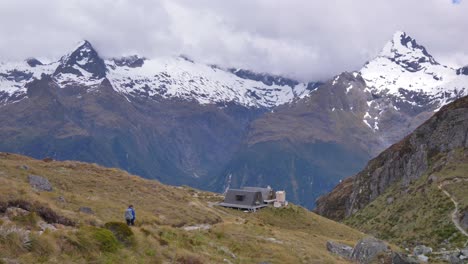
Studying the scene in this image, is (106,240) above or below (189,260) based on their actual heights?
above

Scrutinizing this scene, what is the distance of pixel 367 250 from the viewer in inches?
2041

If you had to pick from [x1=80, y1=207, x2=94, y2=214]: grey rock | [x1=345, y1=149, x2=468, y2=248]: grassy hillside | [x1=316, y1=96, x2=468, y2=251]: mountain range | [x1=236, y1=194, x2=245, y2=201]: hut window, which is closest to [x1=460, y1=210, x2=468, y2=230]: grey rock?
[x1=316, y1=96, x2=468, y2=251]: mountain range

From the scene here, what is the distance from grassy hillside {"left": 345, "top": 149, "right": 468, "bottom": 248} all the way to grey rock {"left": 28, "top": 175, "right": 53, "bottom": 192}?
60.3 m

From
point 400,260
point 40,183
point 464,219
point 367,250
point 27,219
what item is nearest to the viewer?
point 27,219

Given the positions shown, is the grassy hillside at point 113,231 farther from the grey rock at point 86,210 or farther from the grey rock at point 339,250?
the grey rock at point 339,250

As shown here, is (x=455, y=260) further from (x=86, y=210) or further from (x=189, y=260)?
(x=189, y=260)

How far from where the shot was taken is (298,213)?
97.1 m

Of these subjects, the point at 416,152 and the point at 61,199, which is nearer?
the point at 61,199

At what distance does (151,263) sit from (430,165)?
118 m

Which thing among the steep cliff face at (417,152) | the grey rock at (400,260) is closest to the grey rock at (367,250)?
the grey rock at (400,260)

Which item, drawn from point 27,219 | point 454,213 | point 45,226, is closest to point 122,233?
point 45,226

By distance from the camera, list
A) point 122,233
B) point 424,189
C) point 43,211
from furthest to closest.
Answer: point 424,189 → point 43,211 → point 122,233

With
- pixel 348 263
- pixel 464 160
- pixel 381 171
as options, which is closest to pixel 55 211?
pixel 348 263

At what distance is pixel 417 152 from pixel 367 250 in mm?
101684
